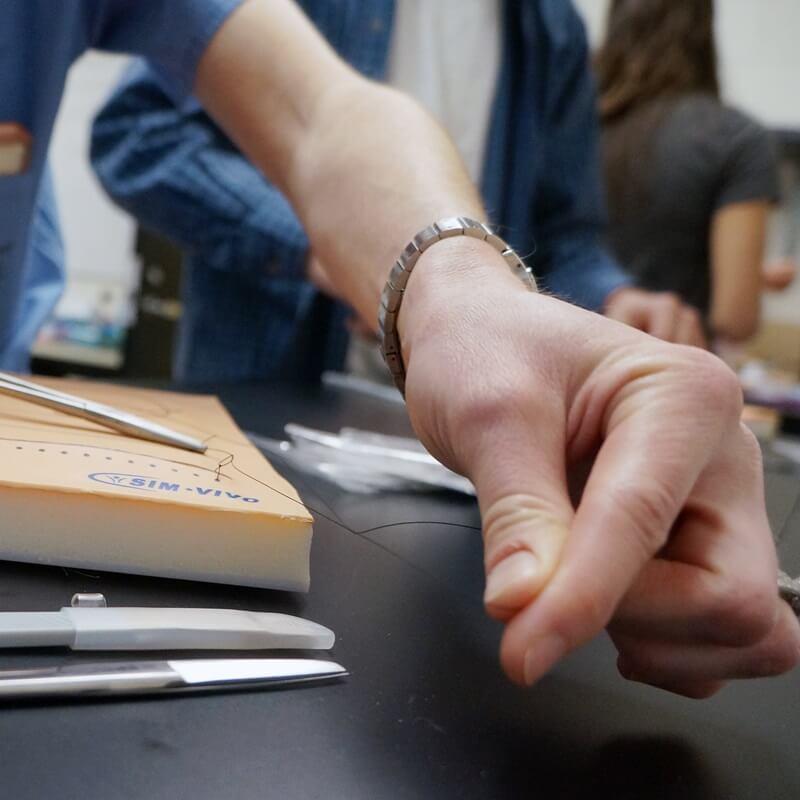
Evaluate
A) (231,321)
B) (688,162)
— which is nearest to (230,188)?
Answer: (231,321)

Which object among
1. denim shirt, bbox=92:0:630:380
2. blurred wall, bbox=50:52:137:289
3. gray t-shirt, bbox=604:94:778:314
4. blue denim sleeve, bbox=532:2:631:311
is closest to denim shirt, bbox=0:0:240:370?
denim shirt, bbox=92:0:630:380

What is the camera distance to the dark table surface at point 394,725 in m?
0.17

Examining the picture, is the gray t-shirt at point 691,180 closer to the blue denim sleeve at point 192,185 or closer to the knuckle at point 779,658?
the blue denim sleeve at point 192,185

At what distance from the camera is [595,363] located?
243 millimetres

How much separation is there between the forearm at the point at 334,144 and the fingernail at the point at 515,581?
21 cm

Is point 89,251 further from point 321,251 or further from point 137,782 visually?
point 137,782

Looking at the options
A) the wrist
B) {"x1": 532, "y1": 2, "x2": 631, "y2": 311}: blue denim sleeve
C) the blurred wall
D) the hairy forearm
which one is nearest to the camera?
the wrist

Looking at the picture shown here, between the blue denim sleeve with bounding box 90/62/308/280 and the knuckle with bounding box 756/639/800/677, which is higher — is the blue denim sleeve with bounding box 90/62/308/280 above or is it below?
above

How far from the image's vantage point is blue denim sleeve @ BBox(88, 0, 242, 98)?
52cm

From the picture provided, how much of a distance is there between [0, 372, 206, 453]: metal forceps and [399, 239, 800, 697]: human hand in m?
0.11

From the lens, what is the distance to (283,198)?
88cm

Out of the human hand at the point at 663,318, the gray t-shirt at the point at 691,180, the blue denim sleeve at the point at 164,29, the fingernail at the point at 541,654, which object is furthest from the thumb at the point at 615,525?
the gray t-shirt at the point at 691,180

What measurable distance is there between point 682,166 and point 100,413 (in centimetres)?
105

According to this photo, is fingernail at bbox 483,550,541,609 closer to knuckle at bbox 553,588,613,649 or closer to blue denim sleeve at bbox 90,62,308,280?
knuckle at bbox 553,588,613,649
